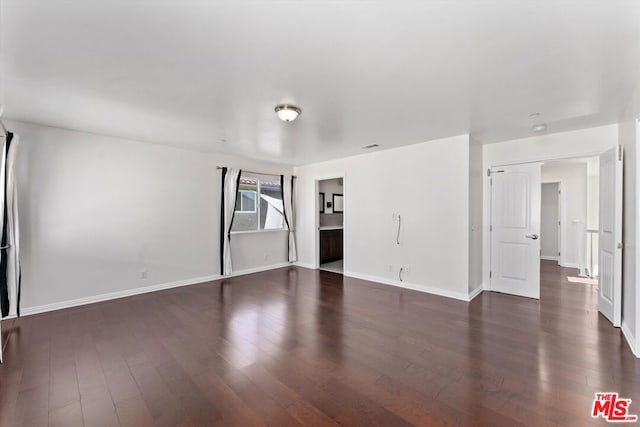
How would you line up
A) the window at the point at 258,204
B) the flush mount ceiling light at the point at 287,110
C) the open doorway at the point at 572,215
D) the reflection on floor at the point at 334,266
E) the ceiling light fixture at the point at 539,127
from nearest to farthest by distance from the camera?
the flush mount ceiling light at the point at 287,110 → the ceiling light fixture at the point at 539,127 → the open doorway at the point at 572,215 → the window at the point at 258,204 → the reflection on floor at the point at 334,266

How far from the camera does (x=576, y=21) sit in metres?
1.62

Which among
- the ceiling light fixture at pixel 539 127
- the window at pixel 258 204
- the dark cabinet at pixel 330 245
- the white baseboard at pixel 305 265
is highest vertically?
the ceiling light fixture at pixel 539 127

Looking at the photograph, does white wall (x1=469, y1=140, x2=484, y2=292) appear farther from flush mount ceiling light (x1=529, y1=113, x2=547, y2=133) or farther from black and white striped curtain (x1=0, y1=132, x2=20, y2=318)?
black and white striped curtain (x1=0, y1=132, x2=20, y2=318)

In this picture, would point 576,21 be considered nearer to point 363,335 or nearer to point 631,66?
point 631,66

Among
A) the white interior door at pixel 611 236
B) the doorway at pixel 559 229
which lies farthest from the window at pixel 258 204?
the white interior door at pixel 611 236

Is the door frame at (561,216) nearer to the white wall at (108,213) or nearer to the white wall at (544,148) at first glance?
the white wall at (544,148)

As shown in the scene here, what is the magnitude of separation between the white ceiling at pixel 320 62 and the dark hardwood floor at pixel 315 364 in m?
2.47

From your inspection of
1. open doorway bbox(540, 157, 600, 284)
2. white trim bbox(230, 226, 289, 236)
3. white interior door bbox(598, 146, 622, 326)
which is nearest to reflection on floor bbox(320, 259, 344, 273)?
white trim bbox(230, 226, 289, 236)

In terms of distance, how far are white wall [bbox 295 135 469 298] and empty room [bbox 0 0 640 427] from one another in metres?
0.04

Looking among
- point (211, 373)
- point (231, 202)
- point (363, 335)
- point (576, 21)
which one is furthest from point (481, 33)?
point (231, 202)

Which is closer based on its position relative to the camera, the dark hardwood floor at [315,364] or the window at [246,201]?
the dark hardwood floor at [315,364]

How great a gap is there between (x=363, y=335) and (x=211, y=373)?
1535mm

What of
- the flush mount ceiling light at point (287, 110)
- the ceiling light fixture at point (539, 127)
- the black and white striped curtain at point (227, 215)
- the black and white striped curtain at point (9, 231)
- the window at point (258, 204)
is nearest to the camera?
the flush mount ceiling light at point (287, 110)

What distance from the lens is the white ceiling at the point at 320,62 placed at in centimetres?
156
